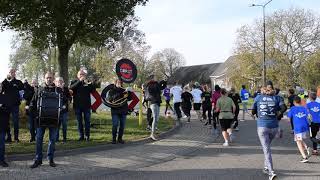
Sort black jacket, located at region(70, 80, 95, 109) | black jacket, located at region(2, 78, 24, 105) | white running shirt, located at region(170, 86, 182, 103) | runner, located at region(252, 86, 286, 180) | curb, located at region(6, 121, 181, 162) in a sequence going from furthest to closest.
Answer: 1. white running shirt, located at region(170, 86, 182, 103)
2. black jacket, located at region(70, 80, 95, 109)
3. black jacket, located at region(2, 78, 24, 105)
4. curb, located at region(6, 121, 181, 162)
5. runner, located at region(252, 86, 286, 180)

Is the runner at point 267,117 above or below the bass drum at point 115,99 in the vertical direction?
below

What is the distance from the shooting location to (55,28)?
2362 centimetres

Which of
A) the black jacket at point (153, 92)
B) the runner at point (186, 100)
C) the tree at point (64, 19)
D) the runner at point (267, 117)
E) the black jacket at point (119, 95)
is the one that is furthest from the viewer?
the tree at point (64, 19)

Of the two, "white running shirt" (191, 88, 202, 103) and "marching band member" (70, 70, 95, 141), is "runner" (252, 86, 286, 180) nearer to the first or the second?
"marching band member" (70, 70, 95, 141)

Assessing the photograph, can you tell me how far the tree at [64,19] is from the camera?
21.6m

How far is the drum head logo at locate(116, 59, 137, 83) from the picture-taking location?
49.2ft

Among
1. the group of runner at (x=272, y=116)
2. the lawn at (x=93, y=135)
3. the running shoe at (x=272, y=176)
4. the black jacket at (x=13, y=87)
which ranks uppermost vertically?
the black jacket at (x=13, y=87)

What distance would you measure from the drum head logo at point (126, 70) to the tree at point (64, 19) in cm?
668

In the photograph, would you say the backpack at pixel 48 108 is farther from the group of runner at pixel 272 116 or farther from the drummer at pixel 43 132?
the group of runner at pixel 272 116

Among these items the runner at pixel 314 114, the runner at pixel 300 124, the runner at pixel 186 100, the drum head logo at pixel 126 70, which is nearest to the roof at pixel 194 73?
the runner at pixel 186 100

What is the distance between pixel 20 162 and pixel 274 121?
5.41 m

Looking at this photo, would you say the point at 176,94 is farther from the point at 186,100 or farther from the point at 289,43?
the point at 289,43

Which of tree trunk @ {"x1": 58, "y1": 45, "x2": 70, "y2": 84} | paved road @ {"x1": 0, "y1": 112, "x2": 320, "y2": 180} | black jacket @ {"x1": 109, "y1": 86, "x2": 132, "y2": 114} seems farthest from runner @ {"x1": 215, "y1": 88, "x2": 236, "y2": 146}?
tree trunk @ {"x1": 58, "y1": 45, "x2": 70, "y2": 84}

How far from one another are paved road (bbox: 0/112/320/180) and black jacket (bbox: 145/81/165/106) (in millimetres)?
1219
